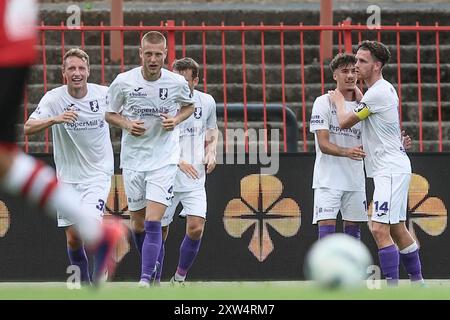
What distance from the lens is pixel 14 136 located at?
723cm

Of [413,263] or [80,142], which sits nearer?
[413,263]

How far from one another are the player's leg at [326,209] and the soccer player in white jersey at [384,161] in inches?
24.2

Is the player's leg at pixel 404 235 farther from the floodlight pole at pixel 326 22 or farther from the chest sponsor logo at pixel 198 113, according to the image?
the floodlight pole at pixel 326 22

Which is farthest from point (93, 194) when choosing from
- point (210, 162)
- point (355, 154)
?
point (355, 154)

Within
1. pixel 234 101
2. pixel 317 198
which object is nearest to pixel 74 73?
pixel 317 198

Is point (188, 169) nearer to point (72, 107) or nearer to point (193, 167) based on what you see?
point (193, 167)

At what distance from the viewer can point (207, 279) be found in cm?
1435

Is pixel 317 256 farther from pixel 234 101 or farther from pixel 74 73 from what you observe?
pixel 234 101

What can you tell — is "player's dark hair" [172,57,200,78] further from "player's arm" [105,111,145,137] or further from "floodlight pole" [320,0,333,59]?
"floodlight pole" [320,0,333,59]

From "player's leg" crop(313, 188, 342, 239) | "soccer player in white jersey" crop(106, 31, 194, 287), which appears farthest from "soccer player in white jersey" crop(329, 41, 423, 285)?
"soccer player in white jersey" crop(106, 31, 194, 287)

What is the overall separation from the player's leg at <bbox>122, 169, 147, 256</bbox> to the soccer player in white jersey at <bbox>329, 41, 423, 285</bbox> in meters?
1.94

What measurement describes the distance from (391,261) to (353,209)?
976mm

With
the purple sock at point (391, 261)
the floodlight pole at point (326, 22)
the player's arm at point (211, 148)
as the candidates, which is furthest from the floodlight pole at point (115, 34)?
the purple sock at point (391, 261)

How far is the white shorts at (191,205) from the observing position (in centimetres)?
1354
